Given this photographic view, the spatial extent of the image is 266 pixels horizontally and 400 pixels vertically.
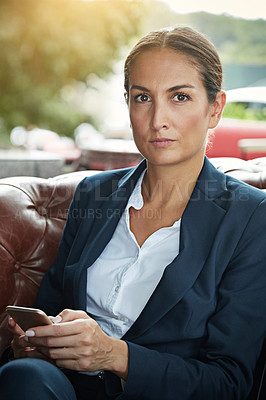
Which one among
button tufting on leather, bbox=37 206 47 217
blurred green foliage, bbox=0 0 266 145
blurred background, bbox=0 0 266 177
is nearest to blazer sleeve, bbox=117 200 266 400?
button tufting on leather, bbox=37 206 47 217

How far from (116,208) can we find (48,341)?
17.8 inches

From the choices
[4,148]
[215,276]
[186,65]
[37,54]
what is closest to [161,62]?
[186,65]

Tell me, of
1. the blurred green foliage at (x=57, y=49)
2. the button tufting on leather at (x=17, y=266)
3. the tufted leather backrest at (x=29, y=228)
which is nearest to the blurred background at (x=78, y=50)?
the blurred green foliage at (x=57, y=49)

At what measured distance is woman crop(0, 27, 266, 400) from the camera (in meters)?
0.99

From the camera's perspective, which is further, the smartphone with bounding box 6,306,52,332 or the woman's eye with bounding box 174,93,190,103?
the woman's eye with bounding box 174,93,190,103

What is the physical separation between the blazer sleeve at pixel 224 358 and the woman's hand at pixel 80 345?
0.03 meters

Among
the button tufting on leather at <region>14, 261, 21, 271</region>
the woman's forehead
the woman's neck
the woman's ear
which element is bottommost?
the button tufting on leather at <region>14, 261, 21, 271</region>

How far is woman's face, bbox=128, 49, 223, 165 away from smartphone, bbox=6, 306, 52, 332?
0.47m

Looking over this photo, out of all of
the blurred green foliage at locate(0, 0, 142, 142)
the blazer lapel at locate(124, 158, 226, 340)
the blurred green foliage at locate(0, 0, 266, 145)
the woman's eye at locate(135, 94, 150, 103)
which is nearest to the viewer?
the blazer lapel at locate(124, 158, 226, 340)

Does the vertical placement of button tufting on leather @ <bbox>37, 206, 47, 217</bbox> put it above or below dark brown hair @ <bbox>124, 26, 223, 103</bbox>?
below

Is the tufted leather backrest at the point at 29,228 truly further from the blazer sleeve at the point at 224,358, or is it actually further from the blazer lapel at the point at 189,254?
the blazer sleeve at the point at 224,358

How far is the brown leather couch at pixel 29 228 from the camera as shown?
4.50 ft

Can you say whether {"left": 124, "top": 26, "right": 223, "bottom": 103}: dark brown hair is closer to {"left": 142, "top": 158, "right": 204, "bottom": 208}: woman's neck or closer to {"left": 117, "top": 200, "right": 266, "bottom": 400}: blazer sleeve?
{"left": 142, "top": 158, "right": 204, "bottom": 208}: woman's neck

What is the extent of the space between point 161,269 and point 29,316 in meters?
0.35
